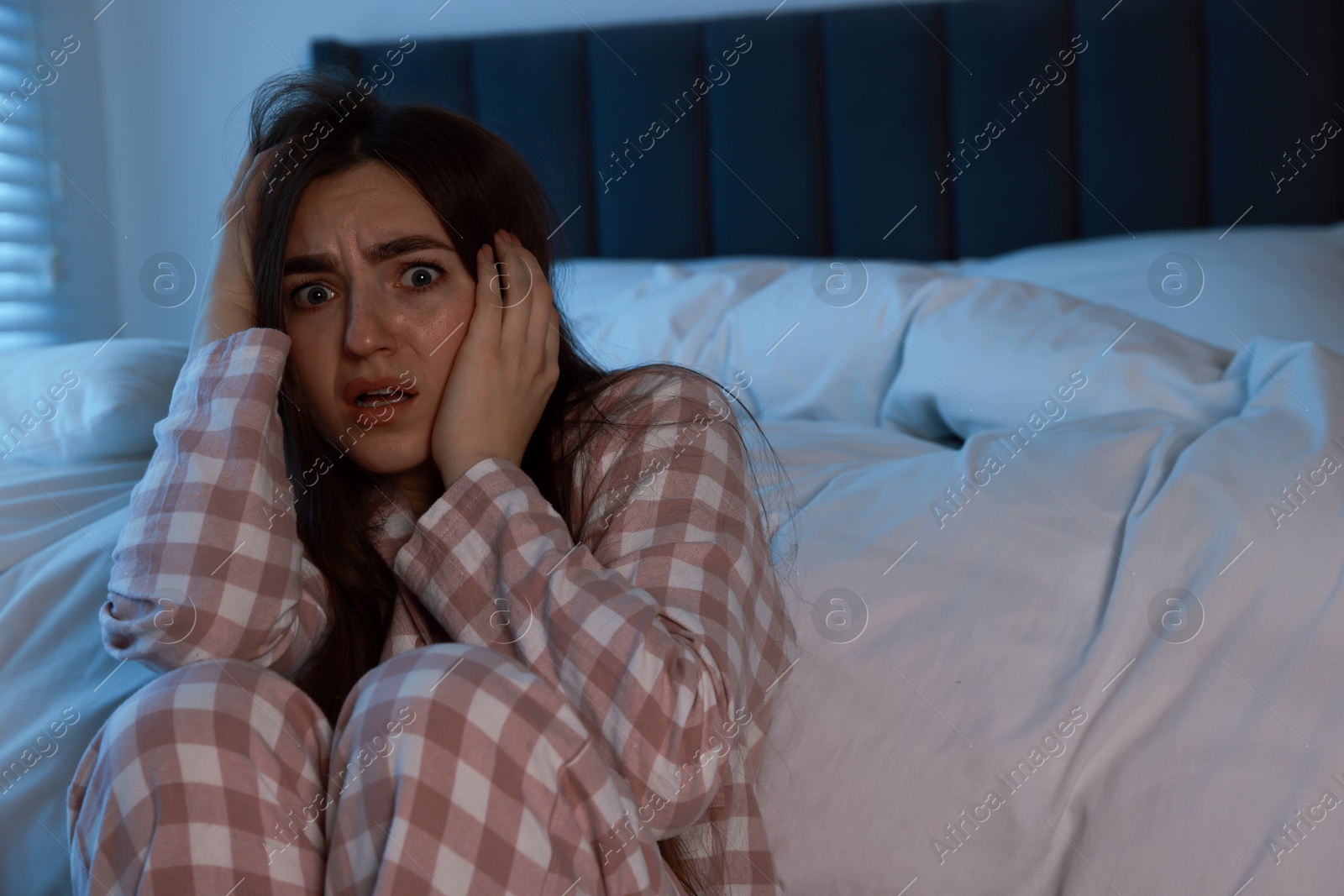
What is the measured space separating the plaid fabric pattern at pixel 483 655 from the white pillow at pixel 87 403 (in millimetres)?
435

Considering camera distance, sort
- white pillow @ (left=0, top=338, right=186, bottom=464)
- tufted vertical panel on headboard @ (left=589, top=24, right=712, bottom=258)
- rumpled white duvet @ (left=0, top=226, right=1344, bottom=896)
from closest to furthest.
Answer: rumpled white duvet @ (left=0, top=226, right=1344, bottom=896), white pillow @ (left=0, top=338, right=186, bottom=464), tufted vertical panel on headboard @ (left=589, top=24, right=712, bottom=258)

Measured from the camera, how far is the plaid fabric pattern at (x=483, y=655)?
0.58 metres

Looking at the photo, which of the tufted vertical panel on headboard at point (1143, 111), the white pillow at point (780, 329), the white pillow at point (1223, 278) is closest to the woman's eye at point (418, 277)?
the white pillow at point (780, 329)

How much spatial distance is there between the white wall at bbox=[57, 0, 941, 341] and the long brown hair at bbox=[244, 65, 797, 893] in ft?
4.14

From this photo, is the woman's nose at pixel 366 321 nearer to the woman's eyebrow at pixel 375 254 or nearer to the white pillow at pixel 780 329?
the woman's eyebrow at pixel 375 254

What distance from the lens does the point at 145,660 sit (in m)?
0.74

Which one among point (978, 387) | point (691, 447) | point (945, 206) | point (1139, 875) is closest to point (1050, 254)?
point (945, 206)

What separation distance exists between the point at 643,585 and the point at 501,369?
22cm

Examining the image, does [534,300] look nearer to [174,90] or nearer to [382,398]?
[382,398]

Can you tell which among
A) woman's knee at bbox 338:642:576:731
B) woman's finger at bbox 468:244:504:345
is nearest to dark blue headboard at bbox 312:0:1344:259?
woman's finger at bbox 468:244:504:345

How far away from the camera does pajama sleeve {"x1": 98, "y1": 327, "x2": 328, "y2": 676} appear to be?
729mm

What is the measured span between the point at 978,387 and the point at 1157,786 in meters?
0.58

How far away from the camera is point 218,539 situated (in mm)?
747

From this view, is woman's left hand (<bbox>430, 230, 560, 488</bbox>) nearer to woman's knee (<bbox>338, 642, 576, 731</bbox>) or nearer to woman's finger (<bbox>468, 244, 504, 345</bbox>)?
woman's finger (<bbox>468, 244, 504, 345</bbox>)
